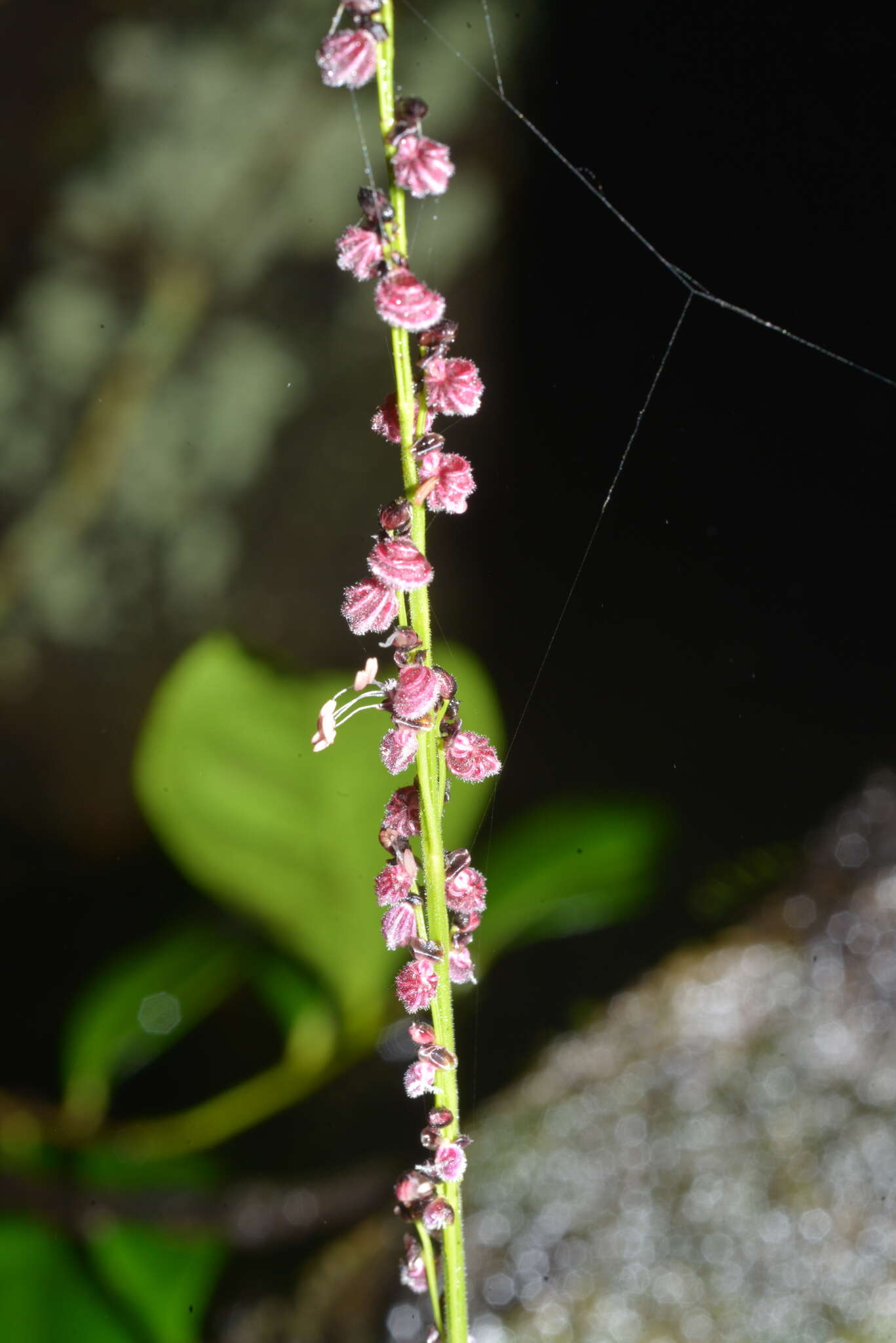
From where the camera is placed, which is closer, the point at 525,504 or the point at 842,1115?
the point at 842,1115

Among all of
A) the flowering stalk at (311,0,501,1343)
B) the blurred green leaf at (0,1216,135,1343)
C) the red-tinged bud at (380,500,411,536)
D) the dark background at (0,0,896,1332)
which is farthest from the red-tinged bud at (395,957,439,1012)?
the dark background at (0,0,896,1332)

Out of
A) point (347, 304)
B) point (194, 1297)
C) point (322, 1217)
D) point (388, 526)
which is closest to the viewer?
point (388, 526)

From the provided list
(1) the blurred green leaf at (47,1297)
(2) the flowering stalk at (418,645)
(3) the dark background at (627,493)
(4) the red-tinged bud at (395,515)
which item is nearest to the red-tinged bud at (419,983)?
(2) the flowering stalk at (418,645)

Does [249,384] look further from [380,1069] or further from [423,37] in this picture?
[380,1069]

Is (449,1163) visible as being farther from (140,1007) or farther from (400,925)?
(140,1007)

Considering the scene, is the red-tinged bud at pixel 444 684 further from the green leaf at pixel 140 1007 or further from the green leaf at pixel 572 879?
the green leaf at pixel 140 1007

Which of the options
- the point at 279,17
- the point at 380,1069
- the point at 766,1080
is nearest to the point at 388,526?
the point at 766,1080
